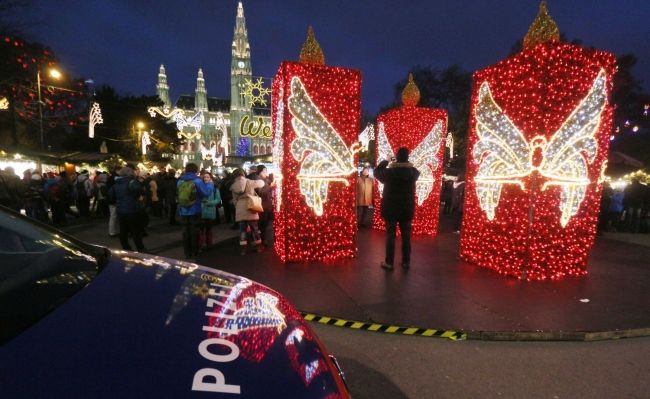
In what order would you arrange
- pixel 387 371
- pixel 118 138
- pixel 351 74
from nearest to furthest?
pixel 387 371
pixel 351 74
pixel 118 138

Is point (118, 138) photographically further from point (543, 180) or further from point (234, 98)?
point (234, 98)

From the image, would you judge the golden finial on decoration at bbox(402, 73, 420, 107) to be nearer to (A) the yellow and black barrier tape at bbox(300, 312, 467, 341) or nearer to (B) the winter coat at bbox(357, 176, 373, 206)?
(B) the winter coat at bbox(357, 176, 373, 206)

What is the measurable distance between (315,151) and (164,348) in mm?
5393

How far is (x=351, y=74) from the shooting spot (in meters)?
6.58

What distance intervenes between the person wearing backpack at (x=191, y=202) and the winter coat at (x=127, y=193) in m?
0.76

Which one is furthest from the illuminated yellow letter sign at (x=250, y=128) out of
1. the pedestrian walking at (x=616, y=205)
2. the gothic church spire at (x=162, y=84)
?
the gothic church spire at (x=162, y=84)

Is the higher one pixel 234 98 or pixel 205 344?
pixel 234 98

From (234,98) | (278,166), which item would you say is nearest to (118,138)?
(278,166)

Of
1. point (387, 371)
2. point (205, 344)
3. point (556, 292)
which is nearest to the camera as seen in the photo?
point (205, 344)

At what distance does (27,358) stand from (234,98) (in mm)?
100268

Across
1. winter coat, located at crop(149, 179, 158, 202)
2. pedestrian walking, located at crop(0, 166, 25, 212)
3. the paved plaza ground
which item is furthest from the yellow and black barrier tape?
winter coat, located at crop(149, 179, 158, 202)

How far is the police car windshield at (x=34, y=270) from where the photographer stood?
1374 mm

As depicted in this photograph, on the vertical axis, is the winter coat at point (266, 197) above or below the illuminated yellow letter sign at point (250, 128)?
below

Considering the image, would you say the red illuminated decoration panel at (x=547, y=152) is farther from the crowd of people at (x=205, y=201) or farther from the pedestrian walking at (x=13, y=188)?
the pedestrian walking at (x=13, y=188)
